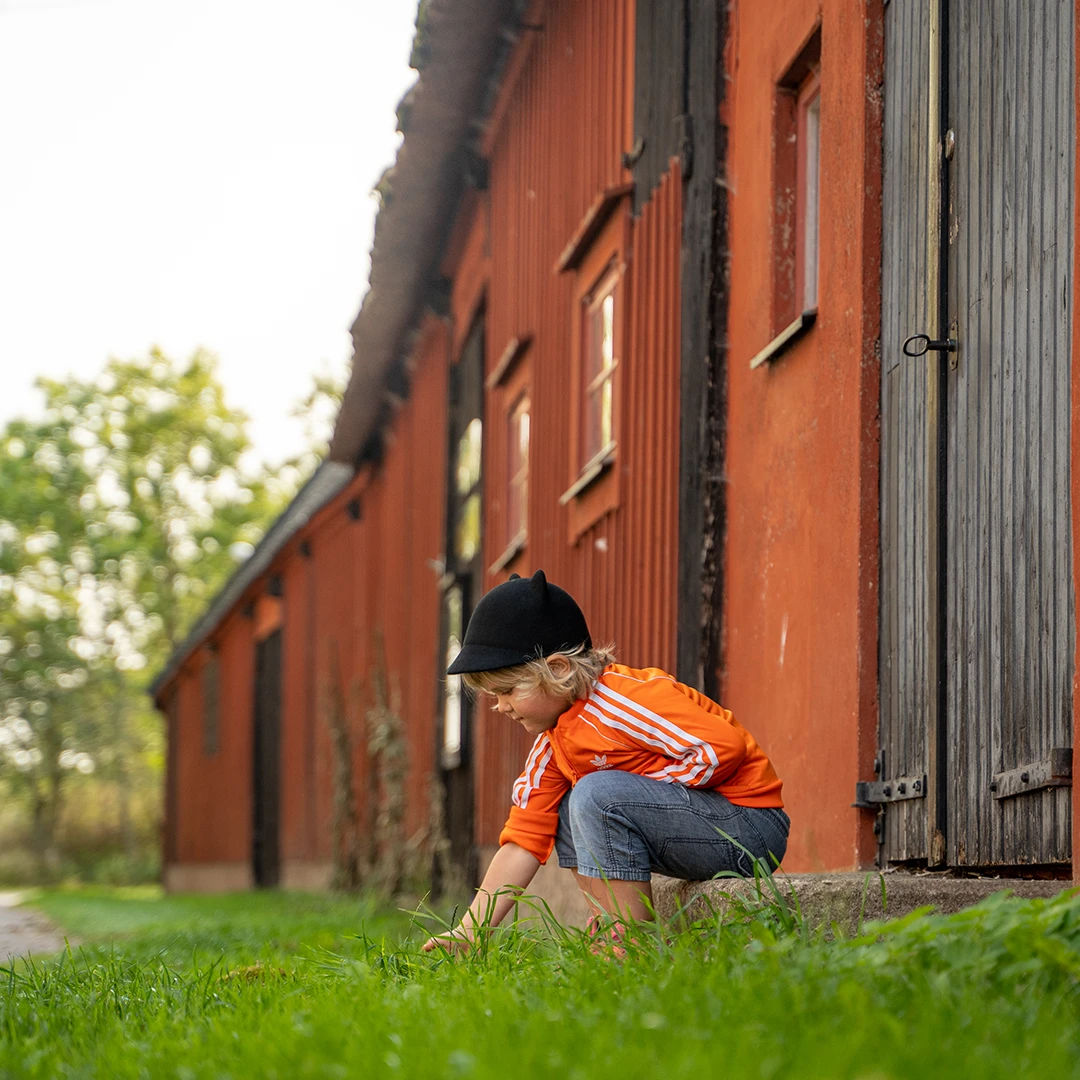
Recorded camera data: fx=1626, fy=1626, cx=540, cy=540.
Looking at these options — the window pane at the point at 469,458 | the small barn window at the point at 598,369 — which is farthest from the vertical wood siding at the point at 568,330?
the window pane at the point at 469,458

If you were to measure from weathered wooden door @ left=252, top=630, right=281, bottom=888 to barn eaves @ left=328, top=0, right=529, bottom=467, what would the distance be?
686 cm

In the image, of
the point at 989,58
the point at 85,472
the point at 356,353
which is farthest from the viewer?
the point at 85,472

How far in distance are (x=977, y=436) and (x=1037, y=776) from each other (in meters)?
0.89

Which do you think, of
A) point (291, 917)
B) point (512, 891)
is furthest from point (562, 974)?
point (291, 917)

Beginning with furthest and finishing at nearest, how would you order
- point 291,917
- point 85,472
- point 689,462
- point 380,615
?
1. point 85,472
2. point 380,615
3. point 291,917
4. point 689,462

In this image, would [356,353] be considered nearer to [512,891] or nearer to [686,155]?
[686,155]

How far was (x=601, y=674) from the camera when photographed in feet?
12.3

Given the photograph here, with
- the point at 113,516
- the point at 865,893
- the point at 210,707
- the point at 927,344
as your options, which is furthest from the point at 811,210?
the point at 113,516

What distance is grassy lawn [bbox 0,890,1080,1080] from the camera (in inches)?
81.6

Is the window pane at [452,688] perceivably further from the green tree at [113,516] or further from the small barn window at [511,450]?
the green tree at [113,516]

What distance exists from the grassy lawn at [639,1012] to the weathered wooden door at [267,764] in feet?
56.5

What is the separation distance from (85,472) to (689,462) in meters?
37.0

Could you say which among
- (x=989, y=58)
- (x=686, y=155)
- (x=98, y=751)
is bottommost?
(x=98, y=751)

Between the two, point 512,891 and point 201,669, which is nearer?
point 512,891
